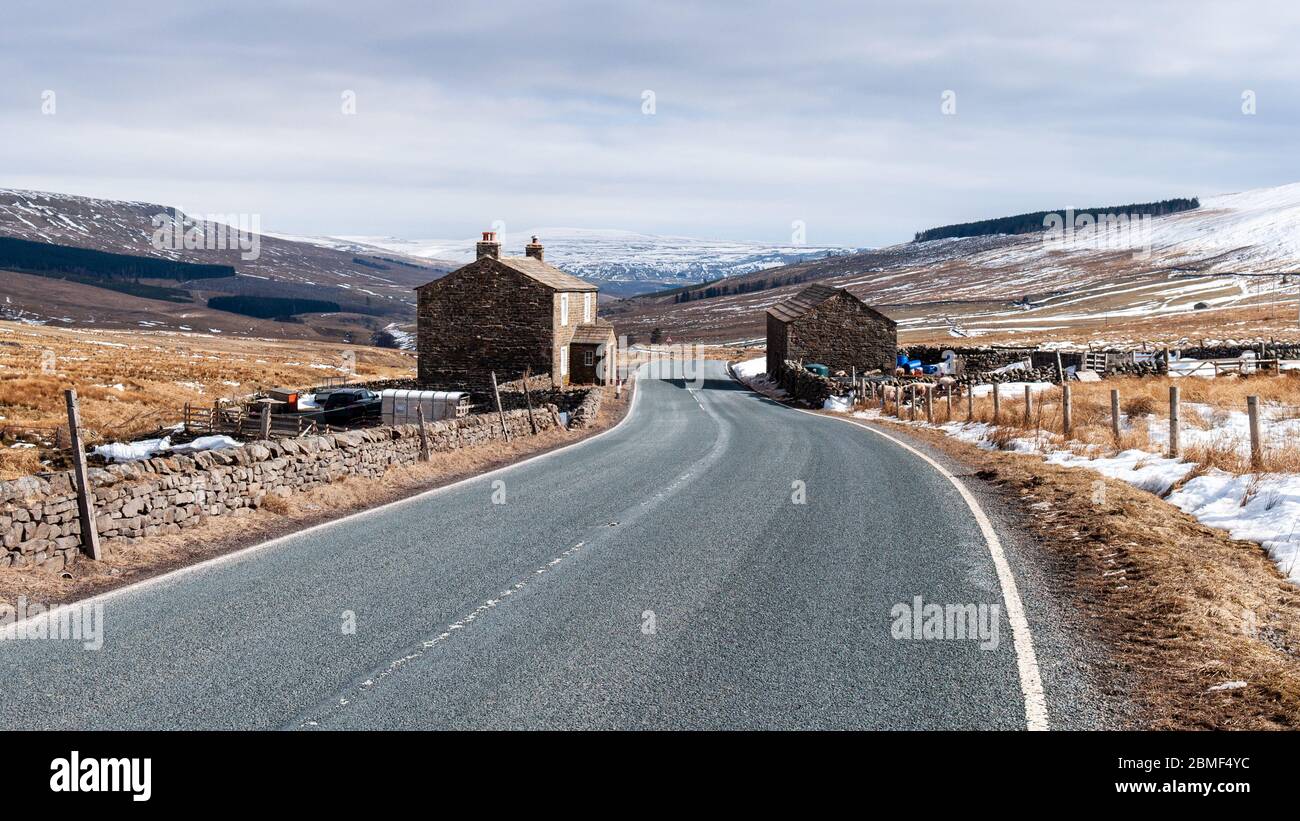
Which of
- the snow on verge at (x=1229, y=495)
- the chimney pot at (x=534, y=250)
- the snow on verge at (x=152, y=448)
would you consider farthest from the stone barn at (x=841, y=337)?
the snow on verge at (x=1229, y=495)

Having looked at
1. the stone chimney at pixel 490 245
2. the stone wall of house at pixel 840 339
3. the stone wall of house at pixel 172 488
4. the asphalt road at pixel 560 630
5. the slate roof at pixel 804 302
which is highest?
the stone chimney at pixel 490 245

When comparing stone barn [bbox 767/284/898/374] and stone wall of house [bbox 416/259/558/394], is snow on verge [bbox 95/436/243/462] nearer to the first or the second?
stone wall of house [bbox 416/259/558/394]

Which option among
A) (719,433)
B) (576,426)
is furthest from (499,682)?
(576,426)

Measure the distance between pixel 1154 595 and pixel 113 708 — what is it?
25.8 feet

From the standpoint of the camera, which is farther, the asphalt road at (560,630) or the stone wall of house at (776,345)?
the stone wall of house at (776,345)

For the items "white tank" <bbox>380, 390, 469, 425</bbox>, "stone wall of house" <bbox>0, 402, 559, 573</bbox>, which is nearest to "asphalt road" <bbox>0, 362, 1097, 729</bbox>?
"stone wall of house" <bbox>0, 402, 559, 573</bbox>

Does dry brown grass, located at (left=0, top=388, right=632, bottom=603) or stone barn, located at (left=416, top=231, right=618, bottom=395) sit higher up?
stone barn, located at (left=416, top=231, right=618, bottom=395)

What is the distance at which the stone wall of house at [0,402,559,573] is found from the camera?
373 inches

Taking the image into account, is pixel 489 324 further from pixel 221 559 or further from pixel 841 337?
pixel 221 559

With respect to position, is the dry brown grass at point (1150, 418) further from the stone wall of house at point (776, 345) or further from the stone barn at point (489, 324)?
the stone wall of house at point (776, 345)

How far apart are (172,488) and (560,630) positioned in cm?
653

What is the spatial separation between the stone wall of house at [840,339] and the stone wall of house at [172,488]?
41985 mm

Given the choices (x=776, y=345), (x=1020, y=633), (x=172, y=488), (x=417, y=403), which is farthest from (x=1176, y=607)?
(x=776, y=345)

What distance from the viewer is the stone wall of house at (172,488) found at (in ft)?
31.1
